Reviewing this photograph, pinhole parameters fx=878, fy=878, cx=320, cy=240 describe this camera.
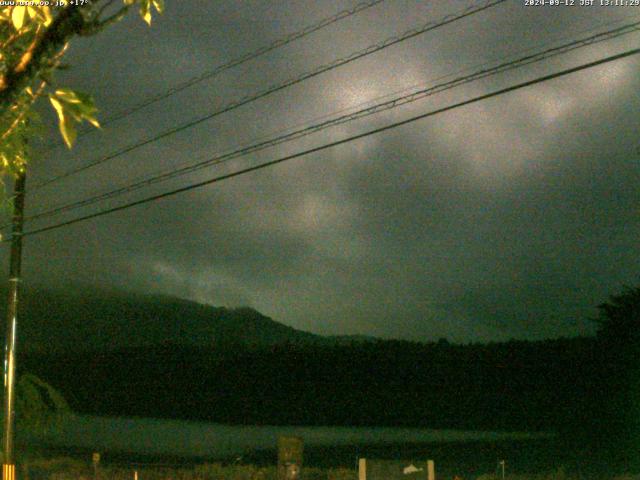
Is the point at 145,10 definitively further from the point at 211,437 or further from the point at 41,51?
the point at 211,437

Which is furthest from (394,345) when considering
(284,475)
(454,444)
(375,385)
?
(284,475)

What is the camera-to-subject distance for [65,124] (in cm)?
407

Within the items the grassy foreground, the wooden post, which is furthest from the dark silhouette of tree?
the wooden post

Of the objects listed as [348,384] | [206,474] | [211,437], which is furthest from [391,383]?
[206,474]

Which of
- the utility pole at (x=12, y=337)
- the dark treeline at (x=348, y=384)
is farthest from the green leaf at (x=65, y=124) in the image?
the dark treeline at (x=348, y=384)

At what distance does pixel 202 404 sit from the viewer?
63.7 m

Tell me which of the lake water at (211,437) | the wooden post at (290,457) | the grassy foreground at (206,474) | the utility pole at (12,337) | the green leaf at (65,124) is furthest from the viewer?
the lake water at (211,437)

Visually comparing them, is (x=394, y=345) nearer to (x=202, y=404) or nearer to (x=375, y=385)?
(x=375, y=385)

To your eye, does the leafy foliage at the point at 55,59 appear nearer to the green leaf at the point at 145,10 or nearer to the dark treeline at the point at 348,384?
the green leaf at the point at 145,10

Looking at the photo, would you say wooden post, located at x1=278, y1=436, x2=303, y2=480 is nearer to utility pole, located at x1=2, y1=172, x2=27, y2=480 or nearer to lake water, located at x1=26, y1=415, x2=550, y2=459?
utility pole, located at x1=2, y1=172, x2=27, y2=480

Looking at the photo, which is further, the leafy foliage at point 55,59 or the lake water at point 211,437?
the lake water at point 211,437

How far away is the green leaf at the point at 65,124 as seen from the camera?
13.2ft

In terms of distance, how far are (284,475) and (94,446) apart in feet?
95.5

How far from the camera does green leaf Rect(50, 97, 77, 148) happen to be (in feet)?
13.2
